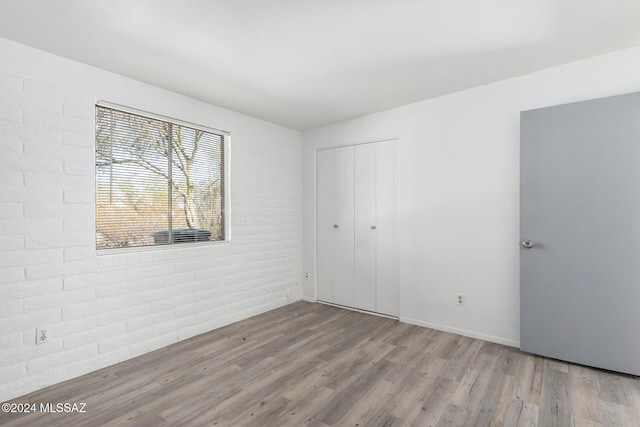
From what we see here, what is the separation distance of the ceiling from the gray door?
59 cm

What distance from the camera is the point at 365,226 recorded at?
4.04m

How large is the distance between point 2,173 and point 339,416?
9.04 feet

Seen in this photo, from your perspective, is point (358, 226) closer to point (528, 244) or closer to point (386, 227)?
point (386, 227)

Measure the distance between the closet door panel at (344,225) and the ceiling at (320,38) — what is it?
122 cm

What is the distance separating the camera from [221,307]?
353cm

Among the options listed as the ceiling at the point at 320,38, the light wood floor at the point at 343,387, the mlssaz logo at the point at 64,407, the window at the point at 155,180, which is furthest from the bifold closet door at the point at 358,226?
the mlssaz logo at the point at 64,407

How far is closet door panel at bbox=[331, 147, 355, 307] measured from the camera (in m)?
4.18

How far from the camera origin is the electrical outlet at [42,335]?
2.28m

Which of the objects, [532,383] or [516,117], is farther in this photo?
[516,117]

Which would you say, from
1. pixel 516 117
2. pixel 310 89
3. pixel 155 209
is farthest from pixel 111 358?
pixel 516 117

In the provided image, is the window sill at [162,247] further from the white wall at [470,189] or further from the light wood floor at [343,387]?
the white wall at [470,189]

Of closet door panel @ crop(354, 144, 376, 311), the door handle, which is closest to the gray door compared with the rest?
the door handle

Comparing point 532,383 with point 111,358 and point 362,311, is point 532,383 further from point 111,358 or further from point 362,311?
point 111,358

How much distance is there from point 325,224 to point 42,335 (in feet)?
10.1
